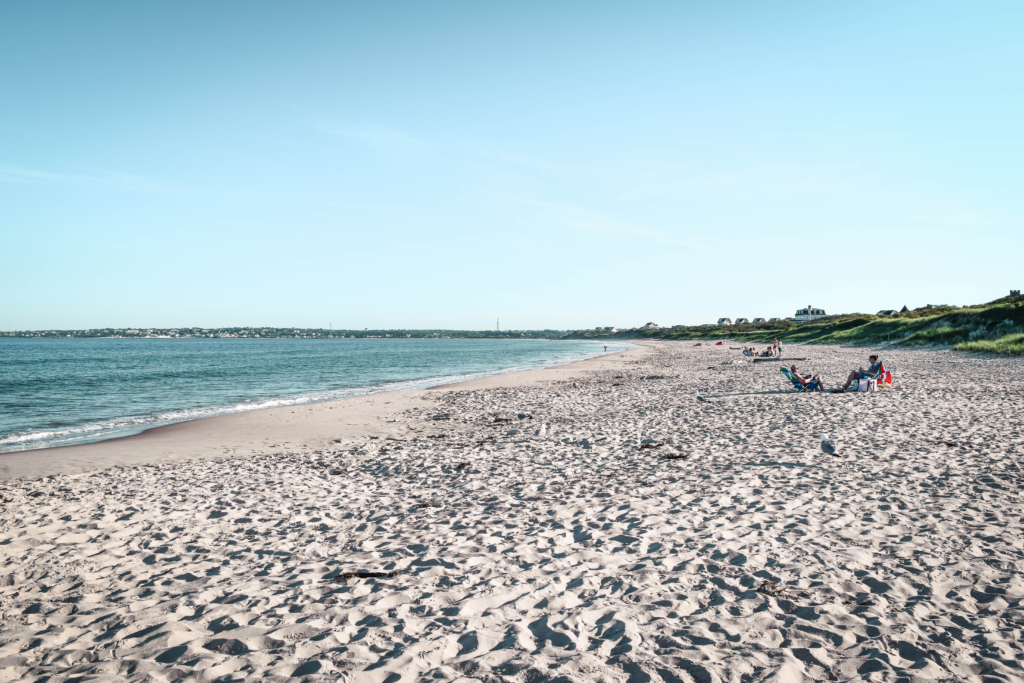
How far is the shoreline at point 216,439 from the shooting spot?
12.1 meters

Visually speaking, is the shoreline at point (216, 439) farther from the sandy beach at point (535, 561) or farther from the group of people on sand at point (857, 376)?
the group of people on sand at point (857, 376)

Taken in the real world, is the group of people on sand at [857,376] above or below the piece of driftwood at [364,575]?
above

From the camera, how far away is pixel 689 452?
10.6 m

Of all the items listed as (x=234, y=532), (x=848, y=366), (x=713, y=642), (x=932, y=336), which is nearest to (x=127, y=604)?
(x=234, y=532)

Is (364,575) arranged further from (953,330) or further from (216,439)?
(953,330)

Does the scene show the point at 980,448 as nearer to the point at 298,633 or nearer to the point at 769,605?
the point at 769,605

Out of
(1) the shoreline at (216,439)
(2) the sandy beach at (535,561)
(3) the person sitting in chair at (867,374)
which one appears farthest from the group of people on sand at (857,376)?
(1) the shoreline at (216,439)

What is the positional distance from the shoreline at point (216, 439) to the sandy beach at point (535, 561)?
0.87 feet

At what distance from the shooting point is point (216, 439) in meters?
14.8

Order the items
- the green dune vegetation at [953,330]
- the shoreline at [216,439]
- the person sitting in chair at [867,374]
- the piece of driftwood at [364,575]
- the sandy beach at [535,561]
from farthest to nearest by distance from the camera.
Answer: the green dune vegetation at [953,330], the person sitting in chair at [867,374], the shoreline at [216,439], the piece of driftwood at [364,575], the sandy beach at [535,561]

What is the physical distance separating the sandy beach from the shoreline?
0.26m

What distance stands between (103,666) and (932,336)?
59.9 meters

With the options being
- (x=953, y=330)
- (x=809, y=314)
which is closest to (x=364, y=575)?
(x=953, y=330)

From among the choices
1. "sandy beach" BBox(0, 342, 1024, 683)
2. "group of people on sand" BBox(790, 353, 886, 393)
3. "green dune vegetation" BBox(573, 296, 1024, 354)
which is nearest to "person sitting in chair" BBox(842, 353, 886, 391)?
"group of people on sand" BBox(790, 353, 886, 393)
